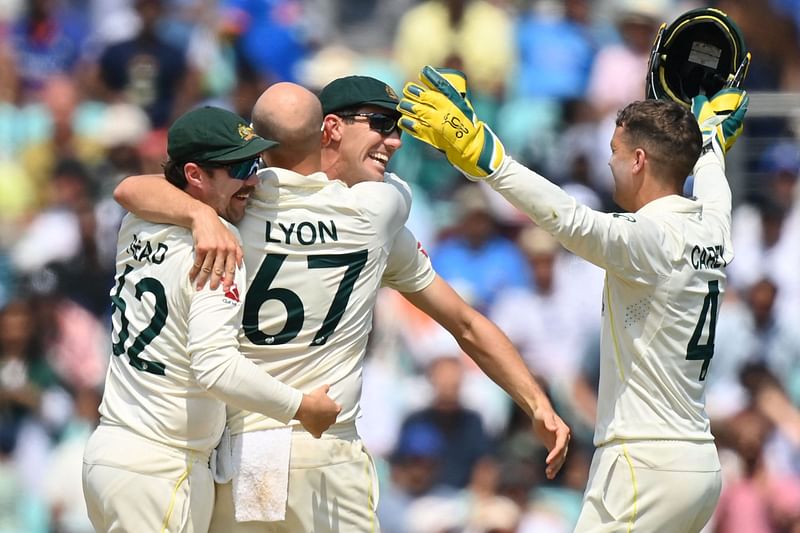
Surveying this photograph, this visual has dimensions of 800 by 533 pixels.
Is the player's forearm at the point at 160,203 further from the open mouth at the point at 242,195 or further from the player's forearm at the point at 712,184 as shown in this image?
the player's forearm at the point at 712,184

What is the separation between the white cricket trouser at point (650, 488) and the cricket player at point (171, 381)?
1.05m

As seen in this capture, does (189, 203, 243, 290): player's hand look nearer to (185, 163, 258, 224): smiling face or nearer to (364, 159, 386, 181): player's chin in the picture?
(185, 163, 258, 224): smiling face

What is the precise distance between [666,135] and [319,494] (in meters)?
1.78

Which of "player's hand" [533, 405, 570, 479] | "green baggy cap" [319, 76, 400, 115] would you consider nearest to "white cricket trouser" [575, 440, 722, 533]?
"player's hand" [533, 405, 570, 479]

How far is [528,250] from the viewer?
8883 mm

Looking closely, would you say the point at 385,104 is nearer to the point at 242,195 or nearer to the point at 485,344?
the point at 242,195

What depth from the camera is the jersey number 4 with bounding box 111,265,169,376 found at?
458 cm

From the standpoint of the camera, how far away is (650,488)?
15.9ft

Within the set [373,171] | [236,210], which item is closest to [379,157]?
[373,171]

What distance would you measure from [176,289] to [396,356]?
422 centimetres

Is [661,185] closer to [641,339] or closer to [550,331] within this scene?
[641,339]

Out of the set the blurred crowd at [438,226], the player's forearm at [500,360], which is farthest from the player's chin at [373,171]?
the blurred crowd at [438,226]

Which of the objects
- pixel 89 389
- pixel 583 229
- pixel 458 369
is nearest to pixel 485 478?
pixel 458 369

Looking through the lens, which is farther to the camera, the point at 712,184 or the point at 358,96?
the point at 712,184
